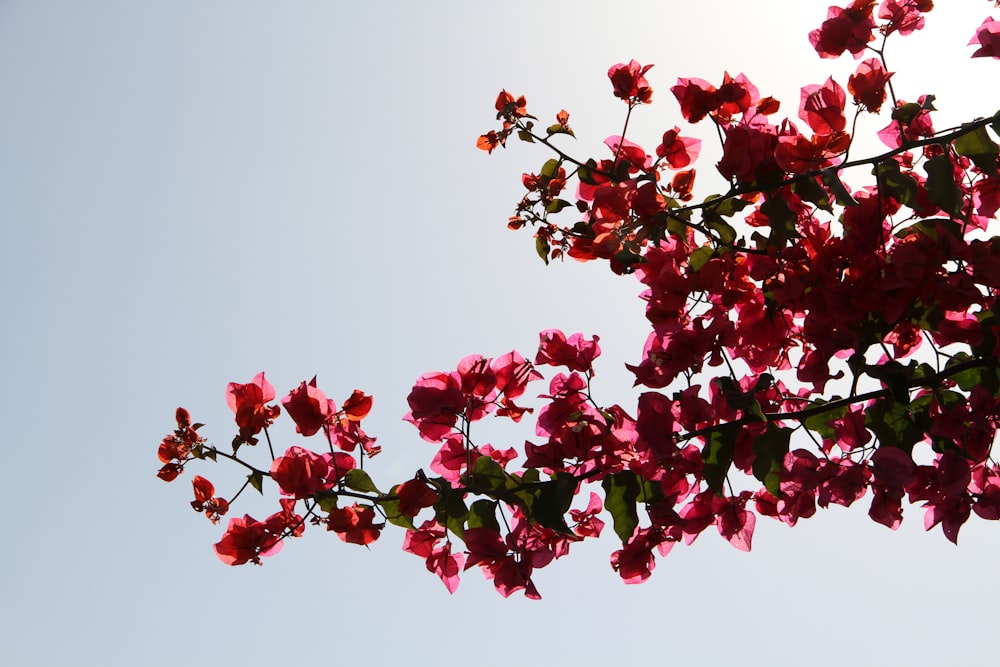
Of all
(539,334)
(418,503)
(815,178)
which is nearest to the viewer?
(418,503)

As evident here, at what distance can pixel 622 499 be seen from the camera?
134 cm

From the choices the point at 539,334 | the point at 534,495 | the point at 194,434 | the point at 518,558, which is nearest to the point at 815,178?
the point at 539,334

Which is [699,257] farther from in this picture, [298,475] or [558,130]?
[298,475]

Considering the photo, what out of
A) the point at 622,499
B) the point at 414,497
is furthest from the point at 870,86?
the point at 414,497

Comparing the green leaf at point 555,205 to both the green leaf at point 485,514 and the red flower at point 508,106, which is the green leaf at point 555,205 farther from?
the green leaf at point 485,514

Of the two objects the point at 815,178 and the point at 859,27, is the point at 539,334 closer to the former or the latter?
the point at 815,178

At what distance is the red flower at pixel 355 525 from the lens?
137 cm

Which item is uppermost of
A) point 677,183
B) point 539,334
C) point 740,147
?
point 677,183

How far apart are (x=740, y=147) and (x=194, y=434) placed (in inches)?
42.1

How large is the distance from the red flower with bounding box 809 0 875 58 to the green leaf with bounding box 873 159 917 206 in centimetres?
27

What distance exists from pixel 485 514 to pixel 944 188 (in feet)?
3.15

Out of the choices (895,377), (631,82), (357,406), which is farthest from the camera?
(631,82)

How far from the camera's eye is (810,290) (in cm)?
134

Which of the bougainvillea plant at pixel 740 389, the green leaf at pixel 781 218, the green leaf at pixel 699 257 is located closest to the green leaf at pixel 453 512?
the bougainvillea plant at pixel 740 389
